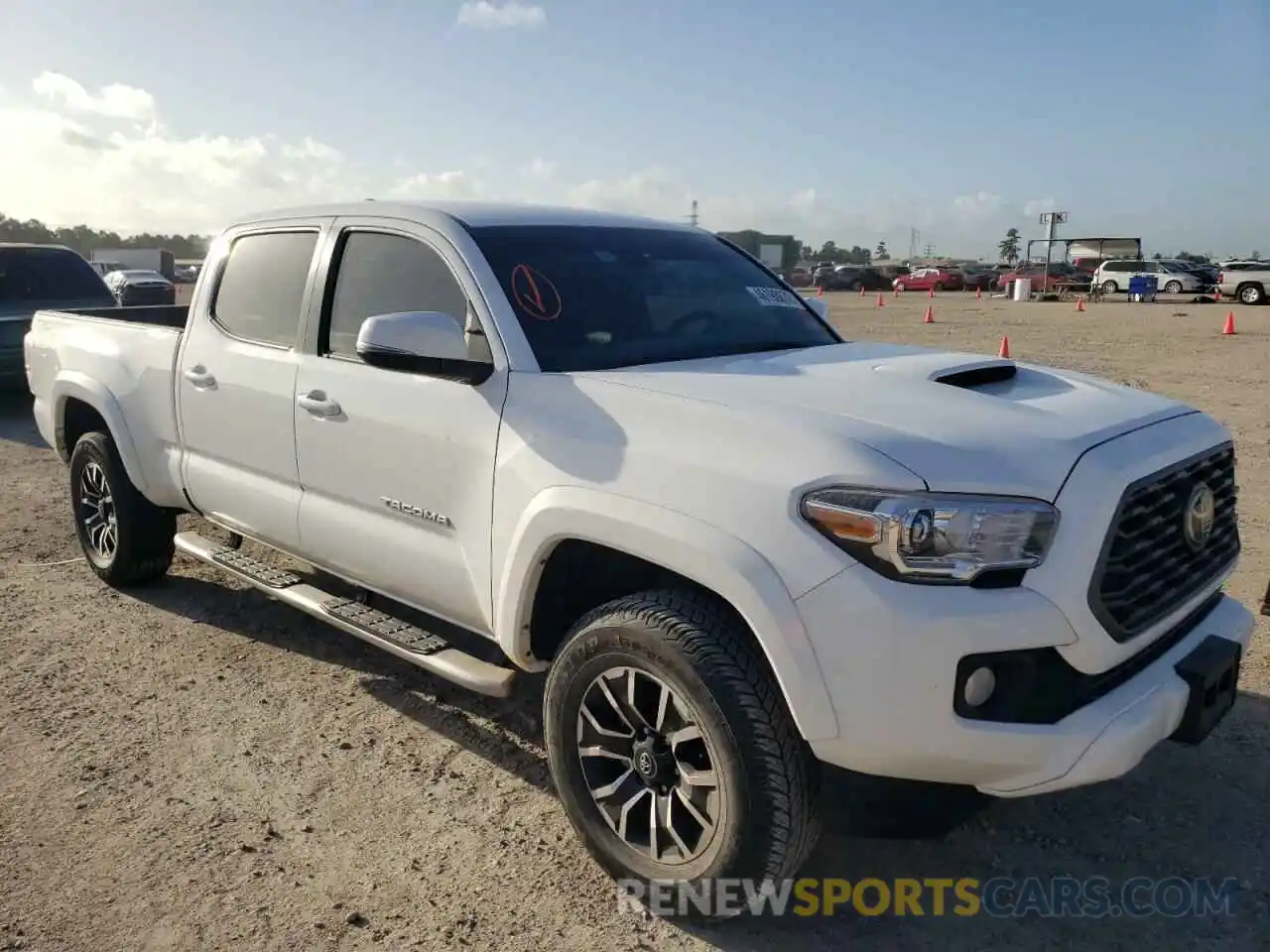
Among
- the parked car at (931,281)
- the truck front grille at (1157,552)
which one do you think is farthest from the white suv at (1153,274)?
the truck front grille at (1157,552)

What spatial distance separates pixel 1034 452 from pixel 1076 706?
60cm

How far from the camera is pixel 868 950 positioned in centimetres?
269

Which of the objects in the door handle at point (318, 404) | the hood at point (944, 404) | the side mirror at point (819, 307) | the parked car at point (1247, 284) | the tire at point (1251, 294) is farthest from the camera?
the tire at point (1251, 294)

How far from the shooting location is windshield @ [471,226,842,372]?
11.0 ft

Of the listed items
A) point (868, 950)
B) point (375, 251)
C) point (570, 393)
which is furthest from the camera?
point (375, 251)

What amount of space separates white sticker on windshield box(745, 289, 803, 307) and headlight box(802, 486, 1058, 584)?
184 cm

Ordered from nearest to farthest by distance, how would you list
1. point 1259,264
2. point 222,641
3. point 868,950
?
point 868,950, point 222,641, point 1259,264

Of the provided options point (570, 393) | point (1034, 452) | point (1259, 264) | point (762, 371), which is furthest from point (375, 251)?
point (1259, 264)

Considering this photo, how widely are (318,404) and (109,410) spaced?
1909mm

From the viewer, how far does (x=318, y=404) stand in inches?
149

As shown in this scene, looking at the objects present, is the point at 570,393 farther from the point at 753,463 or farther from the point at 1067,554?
the point at 1067,554

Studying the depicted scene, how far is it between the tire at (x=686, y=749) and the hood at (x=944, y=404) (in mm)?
590

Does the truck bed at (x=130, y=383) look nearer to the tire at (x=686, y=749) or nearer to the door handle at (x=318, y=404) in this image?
the door handle at (x=318, y=404)

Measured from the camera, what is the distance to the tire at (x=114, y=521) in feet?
17.1
